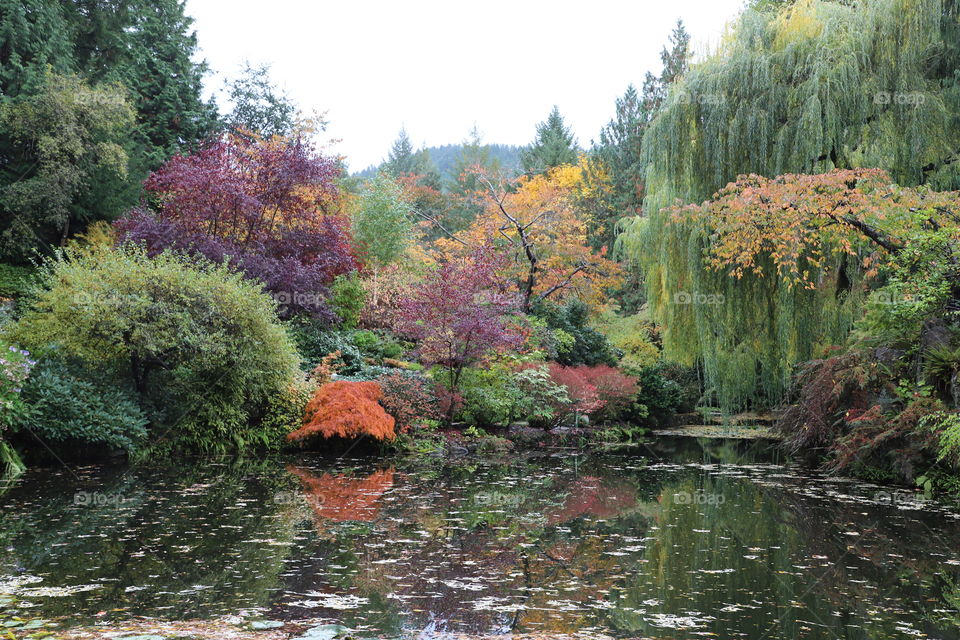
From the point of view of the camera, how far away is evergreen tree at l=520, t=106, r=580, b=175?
1601 inches

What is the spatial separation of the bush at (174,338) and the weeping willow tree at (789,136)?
290 inches

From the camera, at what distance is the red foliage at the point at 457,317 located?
44.1ft

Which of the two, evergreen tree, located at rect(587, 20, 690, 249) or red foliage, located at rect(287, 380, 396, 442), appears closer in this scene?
red foliage, located at rect(287, 380, 396, 442)

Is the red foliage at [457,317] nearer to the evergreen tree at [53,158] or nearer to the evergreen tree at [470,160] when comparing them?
the evergreen tree at [53,158]

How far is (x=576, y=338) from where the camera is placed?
20.2 meters

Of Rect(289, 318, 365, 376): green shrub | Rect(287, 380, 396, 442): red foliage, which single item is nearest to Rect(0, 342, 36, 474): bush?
Rect(287, 380, 396, 442): red foliage

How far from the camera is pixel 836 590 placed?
15.9ft

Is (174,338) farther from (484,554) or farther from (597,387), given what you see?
(597,387)

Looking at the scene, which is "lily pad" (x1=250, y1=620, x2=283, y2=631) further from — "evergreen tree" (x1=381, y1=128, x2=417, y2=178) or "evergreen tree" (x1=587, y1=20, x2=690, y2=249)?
"evergreen tree" (x1=381, y1=128, x2=417, y2=178)

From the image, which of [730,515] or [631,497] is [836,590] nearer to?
[730,515]

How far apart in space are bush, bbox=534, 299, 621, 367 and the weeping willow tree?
611 cm

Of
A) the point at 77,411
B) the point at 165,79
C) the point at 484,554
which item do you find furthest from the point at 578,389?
the point at 165,79

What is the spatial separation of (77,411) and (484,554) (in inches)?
275

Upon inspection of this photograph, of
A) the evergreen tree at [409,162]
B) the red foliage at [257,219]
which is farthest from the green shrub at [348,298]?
the evergreen tree at [409,162]
